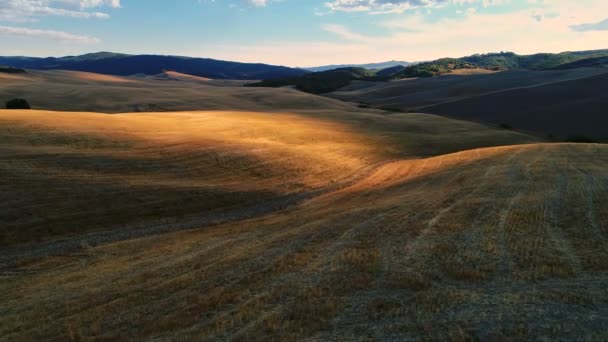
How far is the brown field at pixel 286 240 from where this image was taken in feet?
35.0

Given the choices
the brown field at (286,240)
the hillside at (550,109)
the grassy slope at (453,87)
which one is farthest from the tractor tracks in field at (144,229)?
the grassy slope at (453,87)

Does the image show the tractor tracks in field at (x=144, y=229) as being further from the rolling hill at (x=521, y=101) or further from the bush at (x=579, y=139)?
the rolling hill at (x=521, y=101)

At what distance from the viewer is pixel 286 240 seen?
18.2 metres

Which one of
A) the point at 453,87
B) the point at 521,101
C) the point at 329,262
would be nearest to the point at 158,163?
the point at 329,262

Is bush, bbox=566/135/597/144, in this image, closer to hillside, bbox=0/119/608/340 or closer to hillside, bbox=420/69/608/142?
hillside, bbox=420/69/608/142

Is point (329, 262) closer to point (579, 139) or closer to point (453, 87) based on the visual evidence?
point (579, 139)

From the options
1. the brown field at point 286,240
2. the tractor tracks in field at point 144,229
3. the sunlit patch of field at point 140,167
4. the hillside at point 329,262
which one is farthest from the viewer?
Answer: the sunlit patch of field at point 140,167

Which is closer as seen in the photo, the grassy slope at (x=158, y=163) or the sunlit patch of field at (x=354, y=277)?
the sunlit patch of field at (x=354, y=277)

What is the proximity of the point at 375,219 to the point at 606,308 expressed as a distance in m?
10.8

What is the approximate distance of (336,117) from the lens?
72.4 m

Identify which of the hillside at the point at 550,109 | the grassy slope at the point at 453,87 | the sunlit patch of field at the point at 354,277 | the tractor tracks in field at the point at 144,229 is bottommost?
the tractor tracks in field at the point at 144,229

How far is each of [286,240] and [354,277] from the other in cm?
→ 540

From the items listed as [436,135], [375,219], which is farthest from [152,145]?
[436,135]

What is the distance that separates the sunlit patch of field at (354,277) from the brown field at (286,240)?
0.22 ft
